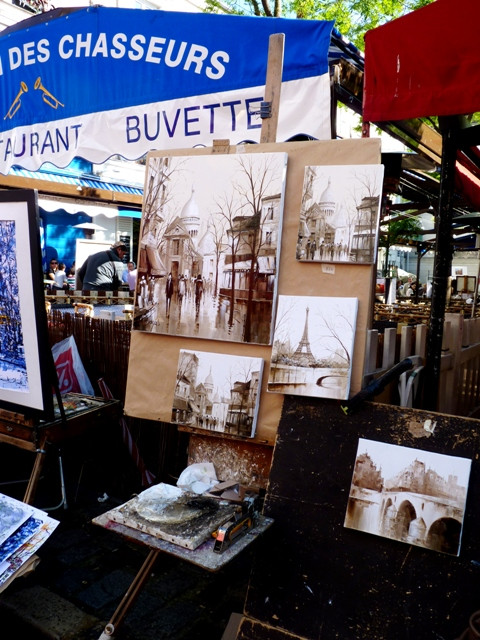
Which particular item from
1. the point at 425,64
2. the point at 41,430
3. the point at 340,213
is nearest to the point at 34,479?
the point at 41,430

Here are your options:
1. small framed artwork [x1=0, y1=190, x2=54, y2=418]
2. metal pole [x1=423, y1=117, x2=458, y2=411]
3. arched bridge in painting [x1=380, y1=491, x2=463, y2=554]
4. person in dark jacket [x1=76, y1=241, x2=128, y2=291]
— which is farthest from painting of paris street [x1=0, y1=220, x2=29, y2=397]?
person in dark jacket [x1=76, y1=241, x2=128, y2=291]

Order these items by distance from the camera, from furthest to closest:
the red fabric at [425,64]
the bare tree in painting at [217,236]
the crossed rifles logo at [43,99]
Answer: the crossed rifles logo at [43,99], the bare tree in painting at [217,236], the red fabric at [425,64]

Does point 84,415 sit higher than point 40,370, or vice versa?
point 40,370

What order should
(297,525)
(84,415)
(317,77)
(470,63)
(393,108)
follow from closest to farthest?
(297,525), (470,63), (393,108), (317,77), (84,415)

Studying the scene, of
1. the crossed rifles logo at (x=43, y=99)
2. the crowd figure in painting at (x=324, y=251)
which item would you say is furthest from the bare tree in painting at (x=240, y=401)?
the crossed rifles logo at (x=43, y=99)

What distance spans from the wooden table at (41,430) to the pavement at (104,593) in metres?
0.44

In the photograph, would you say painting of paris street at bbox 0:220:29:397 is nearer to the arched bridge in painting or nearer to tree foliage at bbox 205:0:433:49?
the arched bridge in painting

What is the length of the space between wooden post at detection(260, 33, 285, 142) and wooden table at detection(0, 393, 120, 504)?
179 cm

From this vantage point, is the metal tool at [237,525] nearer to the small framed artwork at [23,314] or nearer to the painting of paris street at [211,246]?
the painting of paris street at [211,246]

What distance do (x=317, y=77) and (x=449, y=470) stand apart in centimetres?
188

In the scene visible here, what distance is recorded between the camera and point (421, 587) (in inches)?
61.1

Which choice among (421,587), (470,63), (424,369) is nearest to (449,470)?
(421,587)

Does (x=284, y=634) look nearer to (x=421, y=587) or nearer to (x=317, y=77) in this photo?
(x=421, y=587)

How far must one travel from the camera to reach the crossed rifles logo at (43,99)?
3.40 meters
